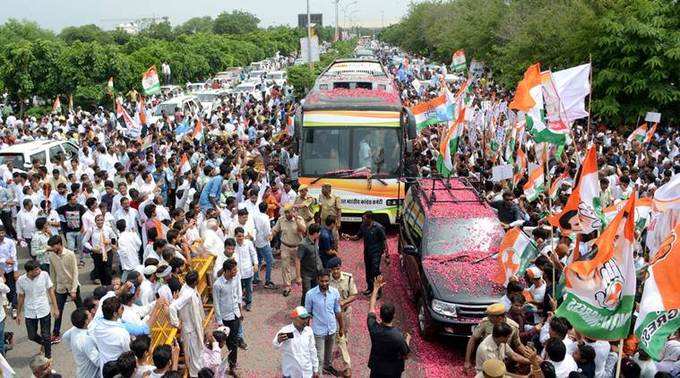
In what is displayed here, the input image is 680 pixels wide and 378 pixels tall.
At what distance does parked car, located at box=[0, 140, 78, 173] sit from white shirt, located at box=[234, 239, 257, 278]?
6582mm


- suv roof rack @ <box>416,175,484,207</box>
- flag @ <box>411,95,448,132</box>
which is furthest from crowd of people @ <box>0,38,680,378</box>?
flag @ <box>411,95,448,132</box>

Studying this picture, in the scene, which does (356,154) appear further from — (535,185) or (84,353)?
(84,353)

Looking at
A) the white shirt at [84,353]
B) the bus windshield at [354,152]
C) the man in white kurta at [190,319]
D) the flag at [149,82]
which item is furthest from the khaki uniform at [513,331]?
the flag at [149,82]

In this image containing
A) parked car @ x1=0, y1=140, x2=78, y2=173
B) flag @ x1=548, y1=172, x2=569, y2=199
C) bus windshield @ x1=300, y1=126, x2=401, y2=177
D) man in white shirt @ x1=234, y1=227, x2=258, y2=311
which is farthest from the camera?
parked car @ x1=0, y1=140, x2=78, y2=173

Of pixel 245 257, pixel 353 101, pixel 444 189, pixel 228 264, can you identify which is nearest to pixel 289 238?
pixel 245 257

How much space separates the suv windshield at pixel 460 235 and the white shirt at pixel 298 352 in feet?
9.87

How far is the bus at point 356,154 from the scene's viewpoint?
13453 millimetres

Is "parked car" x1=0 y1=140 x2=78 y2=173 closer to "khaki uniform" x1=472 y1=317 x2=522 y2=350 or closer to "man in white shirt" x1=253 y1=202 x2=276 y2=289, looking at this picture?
"man in white shirt" x1=253 y1=202 x2=276 y2=289

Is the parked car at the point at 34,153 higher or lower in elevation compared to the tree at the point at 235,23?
lower

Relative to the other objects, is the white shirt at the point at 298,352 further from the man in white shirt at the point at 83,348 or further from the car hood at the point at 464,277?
the car hood at the point at 464,277

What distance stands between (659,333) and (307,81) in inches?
1092

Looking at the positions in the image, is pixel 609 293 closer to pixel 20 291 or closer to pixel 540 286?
pixel 540 286

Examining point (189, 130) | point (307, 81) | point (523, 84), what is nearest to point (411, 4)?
point (307, 81)

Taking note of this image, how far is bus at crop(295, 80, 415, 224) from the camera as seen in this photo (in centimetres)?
1345
